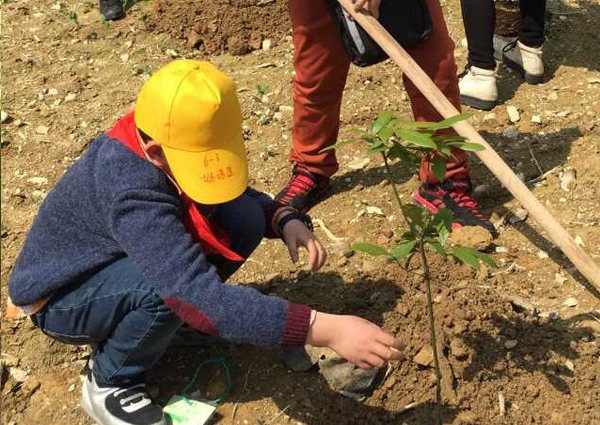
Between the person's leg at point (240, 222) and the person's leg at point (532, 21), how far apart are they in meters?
2.14

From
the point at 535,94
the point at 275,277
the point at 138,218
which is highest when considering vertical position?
the point at 138,218

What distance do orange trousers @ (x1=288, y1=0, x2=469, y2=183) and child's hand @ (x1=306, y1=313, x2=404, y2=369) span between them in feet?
3.04

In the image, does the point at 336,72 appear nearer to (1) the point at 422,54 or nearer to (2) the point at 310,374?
(1) the point at 422,54

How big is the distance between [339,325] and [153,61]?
9.49ft

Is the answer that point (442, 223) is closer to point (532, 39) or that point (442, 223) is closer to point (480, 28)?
point (480, 28)

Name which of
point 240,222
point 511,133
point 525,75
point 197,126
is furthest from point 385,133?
point 525,75

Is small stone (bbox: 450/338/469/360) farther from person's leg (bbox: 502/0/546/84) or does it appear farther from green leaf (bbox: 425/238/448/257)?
person's leg (bbox: 502/0/546/84)

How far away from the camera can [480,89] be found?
3.63 m

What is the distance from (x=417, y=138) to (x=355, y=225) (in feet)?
4.76

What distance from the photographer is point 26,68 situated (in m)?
4.27

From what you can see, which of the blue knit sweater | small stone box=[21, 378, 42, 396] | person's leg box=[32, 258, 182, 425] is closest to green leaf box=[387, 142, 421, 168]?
the blue knit sweater

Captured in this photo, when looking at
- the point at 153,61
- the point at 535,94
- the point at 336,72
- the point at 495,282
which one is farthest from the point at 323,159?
the point at 153,61

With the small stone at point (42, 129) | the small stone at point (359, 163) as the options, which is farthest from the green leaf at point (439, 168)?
the small stone at point (42, 129)

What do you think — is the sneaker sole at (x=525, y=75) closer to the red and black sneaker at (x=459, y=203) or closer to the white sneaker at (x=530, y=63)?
the white sneaker at (x=530, y=63)
